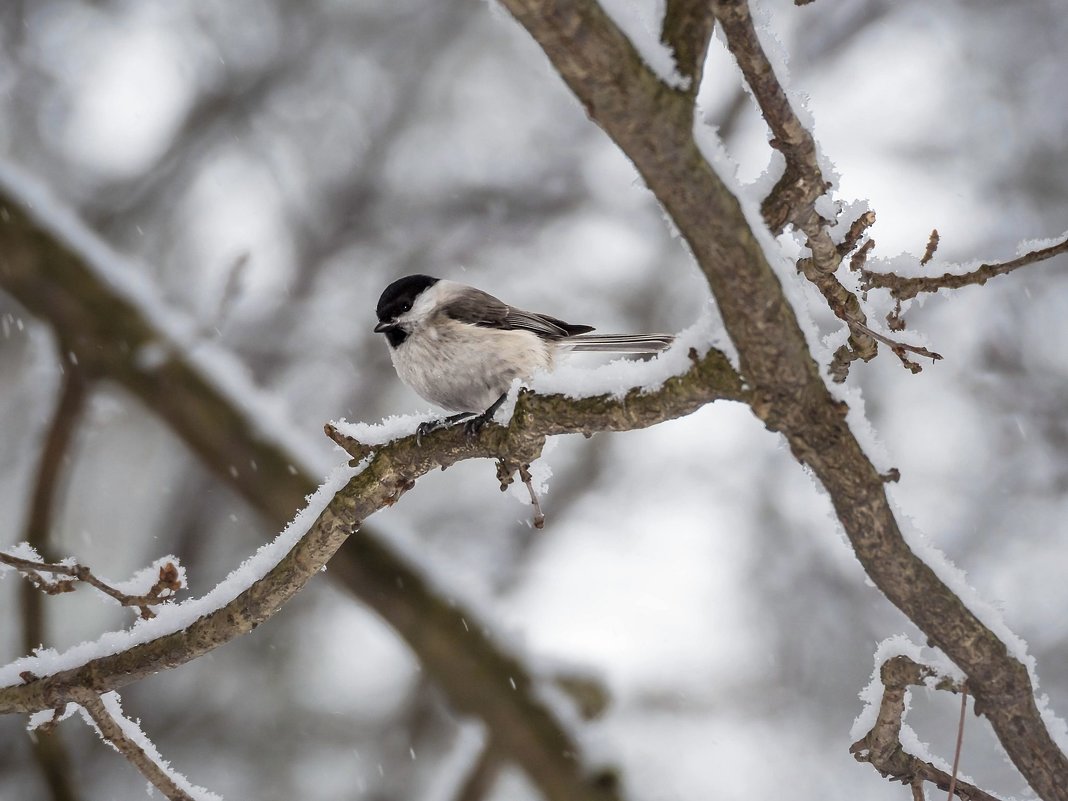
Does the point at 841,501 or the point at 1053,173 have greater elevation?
the point at 1053,173

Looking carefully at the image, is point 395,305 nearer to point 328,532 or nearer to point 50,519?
point 328,532

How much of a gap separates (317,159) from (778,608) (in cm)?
569

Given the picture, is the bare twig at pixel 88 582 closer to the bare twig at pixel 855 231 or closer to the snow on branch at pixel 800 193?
the snow on branch at pixel 800 193

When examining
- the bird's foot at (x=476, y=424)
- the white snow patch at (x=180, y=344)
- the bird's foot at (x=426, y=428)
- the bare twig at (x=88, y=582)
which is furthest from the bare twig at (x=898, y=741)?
the white snow patch at (x=180, y=344)

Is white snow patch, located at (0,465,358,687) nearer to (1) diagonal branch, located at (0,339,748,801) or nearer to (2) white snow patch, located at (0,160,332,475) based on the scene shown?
(1) diagonal branch, located at (0,339,748,801)

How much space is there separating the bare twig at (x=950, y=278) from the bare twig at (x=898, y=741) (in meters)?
0.97

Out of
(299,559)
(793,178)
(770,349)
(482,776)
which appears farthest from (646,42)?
(482,776)

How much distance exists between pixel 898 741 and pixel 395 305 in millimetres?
2697

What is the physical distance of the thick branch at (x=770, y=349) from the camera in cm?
134

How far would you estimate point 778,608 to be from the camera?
7578 millimetres

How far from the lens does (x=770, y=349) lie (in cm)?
168

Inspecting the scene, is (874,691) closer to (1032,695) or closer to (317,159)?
(1032,695)

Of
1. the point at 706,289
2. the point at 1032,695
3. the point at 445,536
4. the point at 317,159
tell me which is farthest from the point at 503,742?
the point at 317,159

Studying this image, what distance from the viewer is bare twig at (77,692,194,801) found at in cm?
262
